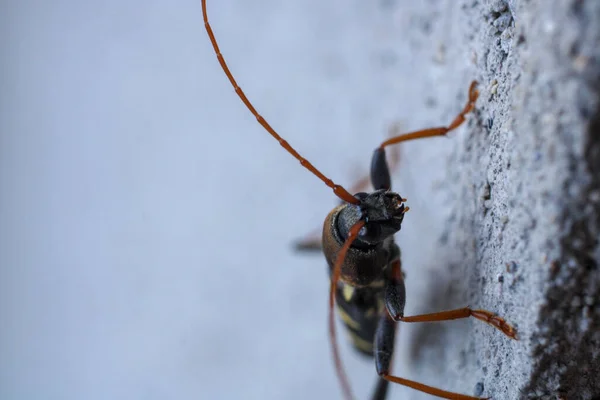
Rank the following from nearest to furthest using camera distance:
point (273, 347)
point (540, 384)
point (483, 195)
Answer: point (540, 384)
point (483, 195)
point (273, 347)

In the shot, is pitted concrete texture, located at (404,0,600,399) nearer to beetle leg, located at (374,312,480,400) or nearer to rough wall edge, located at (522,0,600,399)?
rough wall edge, located at (522,0,600,399)

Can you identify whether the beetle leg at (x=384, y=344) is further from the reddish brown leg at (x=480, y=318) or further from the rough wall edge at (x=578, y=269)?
the rough wall edge at (x=578, y=269)

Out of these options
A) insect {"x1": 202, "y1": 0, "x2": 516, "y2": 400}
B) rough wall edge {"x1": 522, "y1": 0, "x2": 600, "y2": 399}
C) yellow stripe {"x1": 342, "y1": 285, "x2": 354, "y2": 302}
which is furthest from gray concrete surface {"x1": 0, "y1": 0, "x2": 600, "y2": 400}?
yellow stripe {"x1": 342, "y1": 285, "x2": 354, "y2": 302}

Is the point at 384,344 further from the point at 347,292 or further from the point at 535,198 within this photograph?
the point at 535,198

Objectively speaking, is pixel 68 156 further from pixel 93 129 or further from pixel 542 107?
pixel 542 107

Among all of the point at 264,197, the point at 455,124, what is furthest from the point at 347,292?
the point at 264,197

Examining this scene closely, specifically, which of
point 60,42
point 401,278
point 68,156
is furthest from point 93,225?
point 401,278
